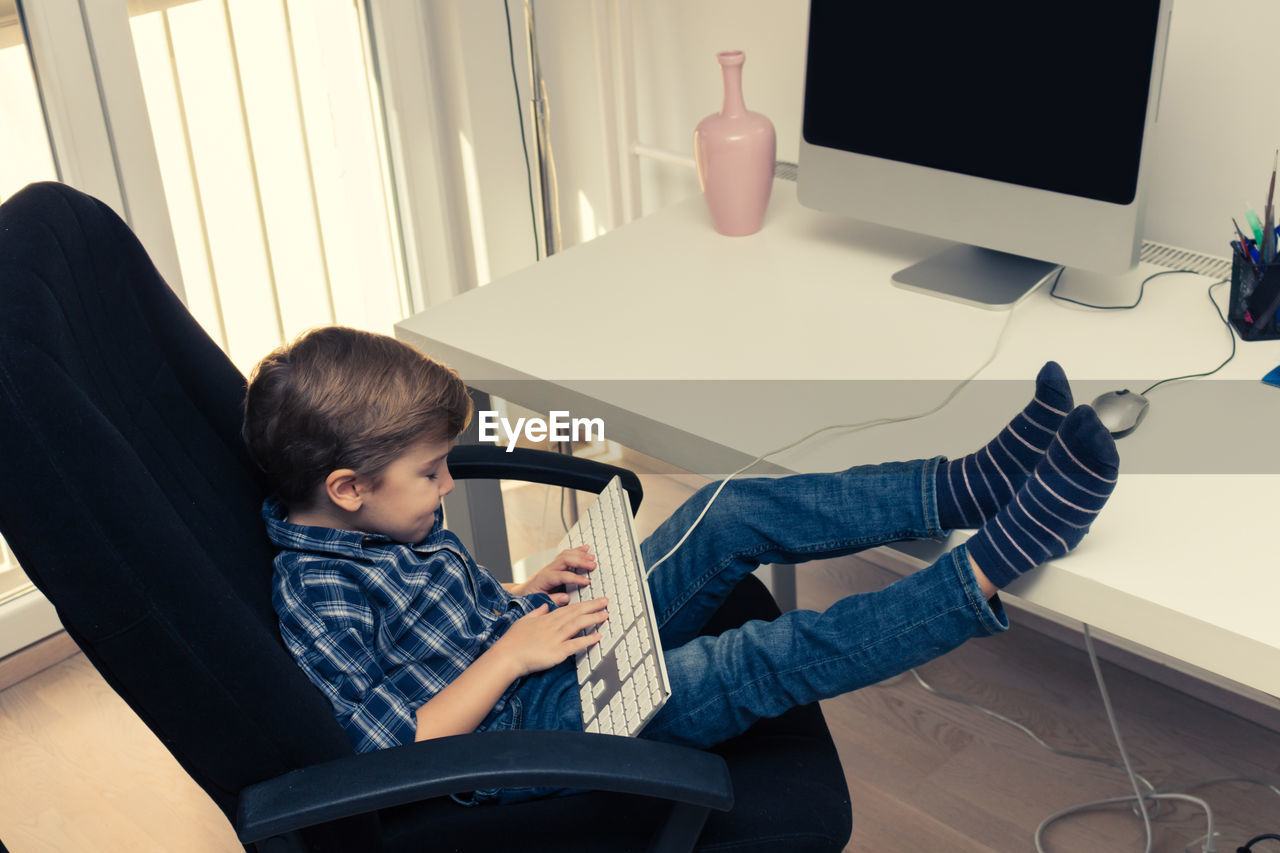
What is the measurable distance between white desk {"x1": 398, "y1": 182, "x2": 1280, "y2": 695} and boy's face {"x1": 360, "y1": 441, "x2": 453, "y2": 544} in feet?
0.75

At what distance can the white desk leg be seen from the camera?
1.50m

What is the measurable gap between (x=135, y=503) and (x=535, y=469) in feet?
1.71

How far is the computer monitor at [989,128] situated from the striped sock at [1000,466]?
1.10ft

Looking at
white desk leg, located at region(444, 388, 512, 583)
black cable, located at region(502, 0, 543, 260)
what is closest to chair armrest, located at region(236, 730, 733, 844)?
white desk leg, located at region(444, 388, 512, 583)

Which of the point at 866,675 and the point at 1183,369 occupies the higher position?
the point at 1183,369

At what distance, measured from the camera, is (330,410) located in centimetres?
106

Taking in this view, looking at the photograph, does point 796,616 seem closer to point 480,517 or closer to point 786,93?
point 480,517

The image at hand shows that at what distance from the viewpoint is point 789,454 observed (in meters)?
1.16

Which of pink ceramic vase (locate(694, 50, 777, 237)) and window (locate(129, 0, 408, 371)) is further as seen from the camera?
window (locate(129, 0, 408, 371))

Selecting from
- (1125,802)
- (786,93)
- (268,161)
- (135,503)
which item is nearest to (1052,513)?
(135,503)

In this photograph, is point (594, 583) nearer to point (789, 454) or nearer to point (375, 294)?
point (789, 454)

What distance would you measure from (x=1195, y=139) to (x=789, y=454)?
0.81 metres

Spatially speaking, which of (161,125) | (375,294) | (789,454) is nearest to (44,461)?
(789,454)

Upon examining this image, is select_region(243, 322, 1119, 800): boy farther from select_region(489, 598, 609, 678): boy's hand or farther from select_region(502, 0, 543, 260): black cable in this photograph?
select_region(502, 0, 543, 260): black cable
